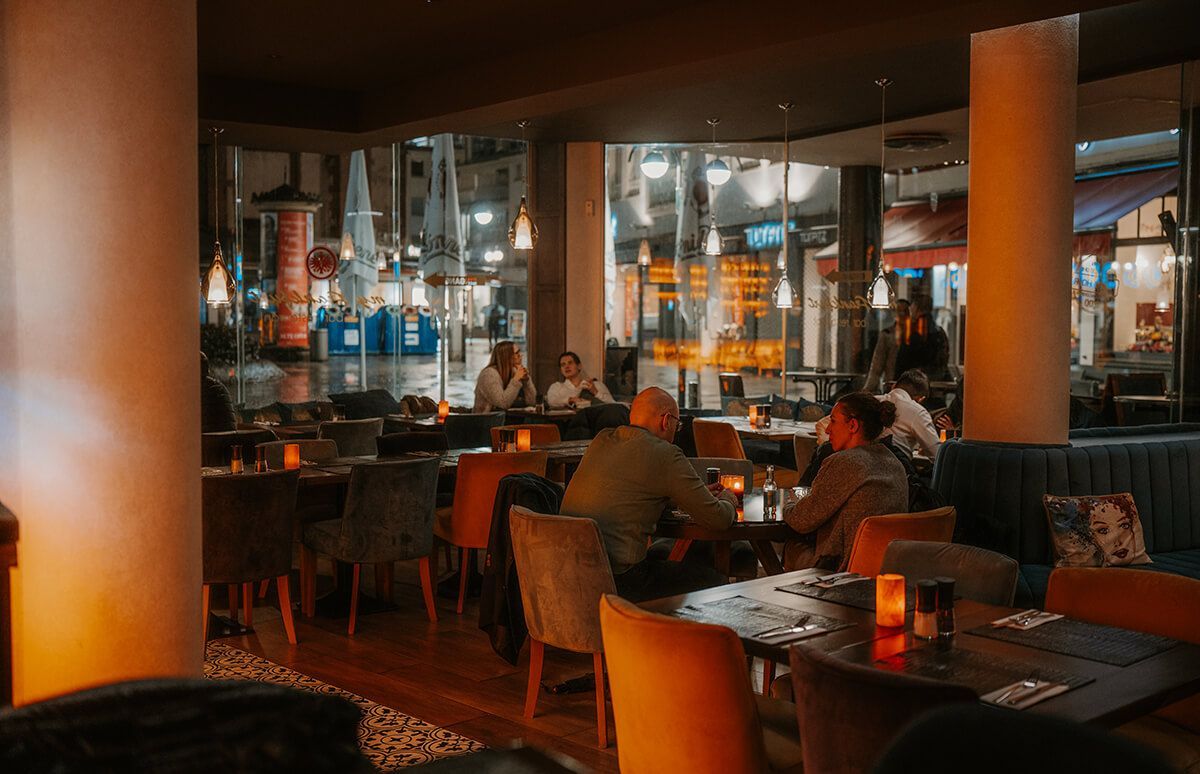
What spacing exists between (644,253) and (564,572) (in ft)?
34.7

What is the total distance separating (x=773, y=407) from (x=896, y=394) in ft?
9.97

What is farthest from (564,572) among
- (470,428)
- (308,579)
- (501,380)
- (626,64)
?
(501,380)

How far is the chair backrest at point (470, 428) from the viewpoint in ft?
29.9

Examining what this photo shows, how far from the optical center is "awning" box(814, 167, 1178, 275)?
14.1m

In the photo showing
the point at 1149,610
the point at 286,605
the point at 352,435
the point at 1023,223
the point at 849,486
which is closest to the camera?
the point at 1149,610

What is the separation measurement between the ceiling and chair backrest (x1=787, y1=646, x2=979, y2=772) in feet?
13.2

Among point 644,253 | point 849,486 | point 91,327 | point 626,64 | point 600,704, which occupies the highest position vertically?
point 626,64

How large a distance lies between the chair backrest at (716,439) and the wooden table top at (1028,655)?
4802mm

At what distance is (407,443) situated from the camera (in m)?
7.52

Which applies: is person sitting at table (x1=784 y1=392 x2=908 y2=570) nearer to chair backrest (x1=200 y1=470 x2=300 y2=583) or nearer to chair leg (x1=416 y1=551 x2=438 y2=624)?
chair leg (x1=416 y1=551 x2=438 y2=624)

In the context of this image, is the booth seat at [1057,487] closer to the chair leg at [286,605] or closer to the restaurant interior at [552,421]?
the restaurant interior at [552,421]

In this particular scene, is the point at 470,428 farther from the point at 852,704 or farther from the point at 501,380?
the point at 852,704

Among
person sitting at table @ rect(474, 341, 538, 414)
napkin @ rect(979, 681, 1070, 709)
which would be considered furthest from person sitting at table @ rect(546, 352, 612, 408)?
napkin @ rect(979, 681, 1070, 709)

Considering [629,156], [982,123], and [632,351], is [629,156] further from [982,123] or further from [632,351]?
[982,123]
